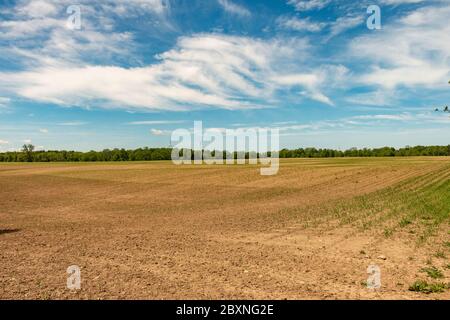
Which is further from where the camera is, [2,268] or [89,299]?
[2,268]

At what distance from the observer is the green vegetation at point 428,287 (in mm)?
8023

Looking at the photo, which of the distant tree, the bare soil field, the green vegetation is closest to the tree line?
the distant tree

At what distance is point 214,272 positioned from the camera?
31.9 ft

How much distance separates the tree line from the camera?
130 metres

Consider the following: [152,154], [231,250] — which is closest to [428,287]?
[231,250]

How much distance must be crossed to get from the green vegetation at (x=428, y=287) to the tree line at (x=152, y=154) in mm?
118367

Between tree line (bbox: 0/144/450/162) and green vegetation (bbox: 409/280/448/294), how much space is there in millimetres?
118367

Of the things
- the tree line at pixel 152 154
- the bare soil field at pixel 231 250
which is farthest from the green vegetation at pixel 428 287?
the tree line at pixel 152 154

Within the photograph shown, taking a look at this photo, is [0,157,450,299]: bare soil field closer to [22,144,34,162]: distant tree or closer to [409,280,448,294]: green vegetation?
[409,280,448,294]: green vegetation

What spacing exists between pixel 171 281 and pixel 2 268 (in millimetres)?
5356

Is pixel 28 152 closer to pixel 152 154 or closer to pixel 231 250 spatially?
pixel 152 154

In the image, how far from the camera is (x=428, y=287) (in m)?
8.21
